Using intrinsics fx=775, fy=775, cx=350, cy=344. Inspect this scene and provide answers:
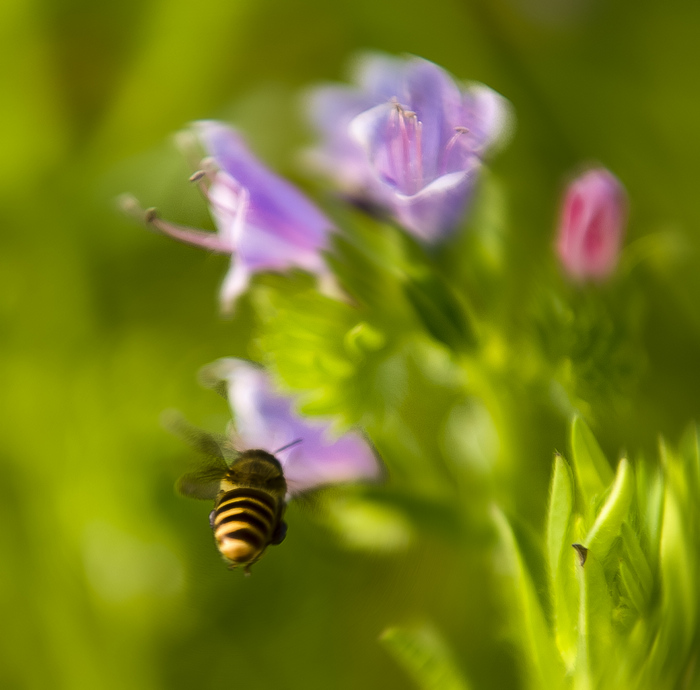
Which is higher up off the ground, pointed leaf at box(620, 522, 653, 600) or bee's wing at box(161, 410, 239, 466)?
bee's wing at box(161, 410, 239, 466)

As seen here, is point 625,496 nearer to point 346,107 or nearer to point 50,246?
point 346,107

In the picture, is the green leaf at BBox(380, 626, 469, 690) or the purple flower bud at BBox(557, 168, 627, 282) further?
the purple flower bud at BBox(557, 168, 627, 282)

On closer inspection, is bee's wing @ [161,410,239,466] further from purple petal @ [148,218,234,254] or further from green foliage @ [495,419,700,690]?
green foliage @ [495,419,700,690]

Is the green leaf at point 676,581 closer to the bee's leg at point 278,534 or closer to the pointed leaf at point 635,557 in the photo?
the pointed leaf at point 635,557

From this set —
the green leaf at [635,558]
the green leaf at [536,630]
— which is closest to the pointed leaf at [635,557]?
the green leaf at [635,558]

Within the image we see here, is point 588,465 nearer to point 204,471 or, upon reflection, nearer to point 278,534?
point 278,534

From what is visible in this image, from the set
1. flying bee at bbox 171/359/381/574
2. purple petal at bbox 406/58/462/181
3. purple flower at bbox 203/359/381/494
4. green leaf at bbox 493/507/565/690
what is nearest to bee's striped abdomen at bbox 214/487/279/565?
flying bee at bbox 171/359/381/574

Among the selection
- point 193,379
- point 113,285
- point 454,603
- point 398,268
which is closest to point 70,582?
point 193,379
